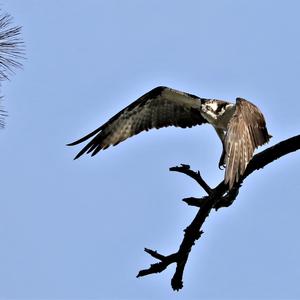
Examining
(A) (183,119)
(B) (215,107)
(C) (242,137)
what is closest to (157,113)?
(A) (183,119)

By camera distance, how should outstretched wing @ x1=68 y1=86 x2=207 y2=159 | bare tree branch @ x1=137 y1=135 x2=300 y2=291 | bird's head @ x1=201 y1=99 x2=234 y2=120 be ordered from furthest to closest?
outstretched wing @ x1=68 y1=86 x2=207 y2=159 → bird's head @ x1=201 y1=99 x2=234 y2=120 → bare tree branch @ x1=137 y1=135 x2=300 y2=291

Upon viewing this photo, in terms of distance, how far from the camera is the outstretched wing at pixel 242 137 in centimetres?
628

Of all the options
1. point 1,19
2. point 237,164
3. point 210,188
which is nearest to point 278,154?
A: point 237,164

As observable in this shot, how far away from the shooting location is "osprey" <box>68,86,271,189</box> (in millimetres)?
7316

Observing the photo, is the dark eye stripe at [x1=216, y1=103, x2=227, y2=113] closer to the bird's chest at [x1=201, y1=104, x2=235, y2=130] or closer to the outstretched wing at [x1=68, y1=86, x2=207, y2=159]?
the bird's chest at [x1=201, y1=104, x2=235, y2=130]

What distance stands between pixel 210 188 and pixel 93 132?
255 centimetres

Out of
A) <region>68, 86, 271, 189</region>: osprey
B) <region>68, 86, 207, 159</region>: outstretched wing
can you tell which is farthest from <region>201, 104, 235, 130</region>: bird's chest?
<region>68, 86, 207, 159</region>: outstretched wing

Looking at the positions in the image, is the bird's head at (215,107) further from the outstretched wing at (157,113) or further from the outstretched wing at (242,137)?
the outstretched wing at (242,137)

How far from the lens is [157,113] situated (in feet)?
31.5

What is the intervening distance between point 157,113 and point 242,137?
2677 mm

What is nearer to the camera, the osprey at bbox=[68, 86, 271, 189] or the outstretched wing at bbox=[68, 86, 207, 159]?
the osprey at bbox=[68, 86, 271, 189]

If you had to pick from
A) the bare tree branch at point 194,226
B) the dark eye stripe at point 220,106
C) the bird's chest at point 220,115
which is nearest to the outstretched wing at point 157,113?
the bird's chest at point 220,115

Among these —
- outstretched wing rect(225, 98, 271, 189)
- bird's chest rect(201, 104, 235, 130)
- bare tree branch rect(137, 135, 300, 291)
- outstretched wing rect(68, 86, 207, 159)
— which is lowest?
bare tree branch rect(137, 135, 300, 291)

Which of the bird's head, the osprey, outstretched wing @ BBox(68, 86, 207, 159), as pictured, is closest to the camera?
the osprey
